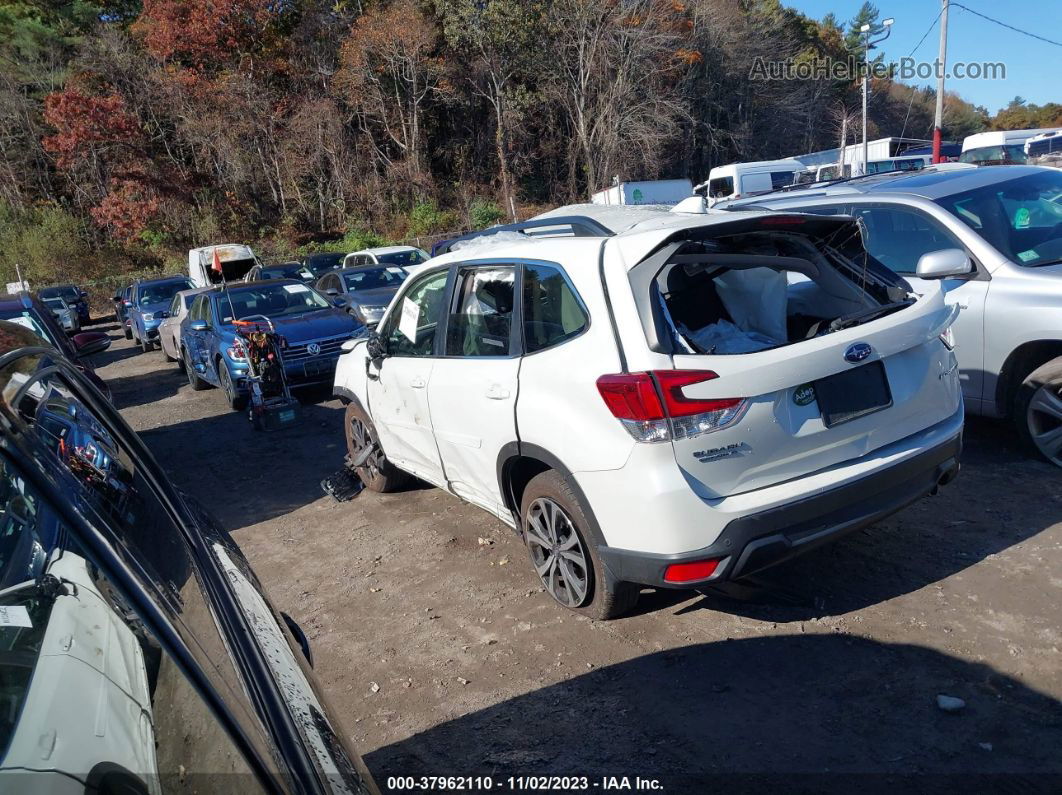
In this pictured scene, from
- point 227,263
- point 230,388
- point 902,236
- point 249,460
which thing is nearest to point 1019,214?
point 902,236

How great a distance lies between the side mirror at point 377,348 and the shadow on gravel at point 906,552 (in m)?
2.57

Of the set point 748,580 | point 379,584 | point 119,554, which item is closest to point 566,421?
point 748,580

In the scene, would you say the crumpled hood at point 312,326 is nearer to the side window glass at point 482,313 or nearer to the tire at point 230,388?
the tire at point 230,388

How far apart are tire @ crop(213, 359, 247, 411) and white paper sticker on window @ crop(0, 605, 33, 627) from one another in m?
9.68

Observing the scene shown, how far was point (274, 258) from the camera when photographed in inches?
1464

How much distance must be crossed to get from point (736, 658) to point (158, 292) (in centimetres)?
2120

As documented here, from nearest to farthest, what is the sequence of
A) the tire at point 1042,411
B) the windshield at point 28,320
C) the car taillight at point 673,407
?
the car taillight at point 673,407 < the tire at point 1042,411 < the windshield at point 28,320

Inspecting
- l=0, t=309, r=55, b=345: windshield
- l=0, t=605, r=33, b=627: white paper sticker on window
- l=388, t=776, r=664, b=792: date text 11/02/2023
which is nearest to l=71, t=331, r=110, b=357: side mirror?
l=0, t=309, r=55, b=345: windshield

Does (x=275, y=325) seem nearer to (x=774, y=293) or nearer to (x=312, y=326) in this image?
(x=312, y=326)

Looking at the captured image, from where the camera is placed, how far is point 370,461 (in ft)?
21.4

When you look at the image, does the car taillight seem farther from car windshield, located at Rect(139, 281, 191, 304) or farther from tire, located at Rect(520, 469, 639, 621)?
car windshield, located at Rect(139, 281, 191, 304)

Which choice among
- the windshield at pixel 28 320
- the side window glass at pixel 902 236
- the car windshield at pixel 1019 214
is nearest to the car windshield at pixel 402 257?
the windshield at pixel 28 320

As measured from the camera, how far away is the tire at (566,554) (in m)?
3.87

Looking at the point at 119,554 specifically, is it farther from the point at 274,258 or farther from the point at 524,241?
the point at 274,258
